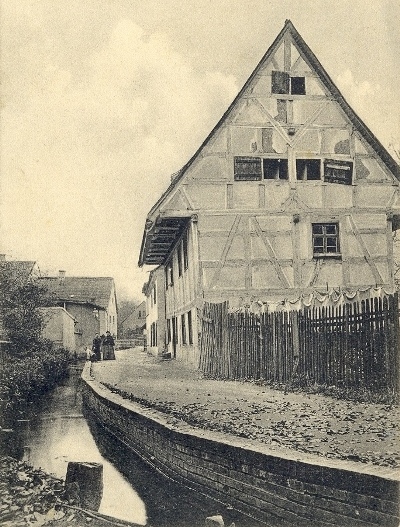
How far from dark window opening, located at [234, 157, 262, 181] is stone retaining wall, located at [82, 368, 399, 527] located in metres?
9.54

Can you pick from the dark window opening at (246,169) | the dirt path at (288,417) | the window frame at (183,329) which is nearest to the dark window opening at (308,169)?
the dark window opening at (246,169)

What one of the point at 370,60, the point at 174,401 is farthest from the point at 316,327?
the point at 370,60

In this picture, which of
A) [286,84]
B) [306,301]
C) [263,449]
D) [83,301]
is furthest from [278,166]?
[83,301]

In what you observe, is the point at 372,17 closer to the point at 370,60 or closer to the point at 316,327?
the point at 370,60

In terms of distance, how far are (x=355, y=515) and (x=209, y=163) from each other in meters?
12.3

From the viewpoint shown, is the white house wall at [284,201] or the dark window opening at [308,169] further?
the dark window opening at [308,169]

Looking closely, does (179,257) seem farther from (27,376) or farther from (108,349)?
(108,349)

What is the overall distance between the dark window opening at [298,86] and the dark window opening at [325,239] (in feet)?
12.7

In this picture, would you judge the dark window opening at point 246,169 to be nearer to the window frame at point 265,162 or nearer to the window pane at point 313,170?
the window frame at point 265,162

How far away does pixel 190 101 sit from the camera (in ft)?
34.9

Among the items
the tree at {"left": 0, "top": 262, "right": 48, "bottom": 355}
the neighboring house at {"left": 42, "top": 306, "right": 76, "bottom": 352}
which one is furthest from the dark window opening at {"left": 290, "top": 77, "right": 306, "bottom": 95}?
the neighboring house at {"left": 42, "top": 306, "right": 76, "bottom": 352}

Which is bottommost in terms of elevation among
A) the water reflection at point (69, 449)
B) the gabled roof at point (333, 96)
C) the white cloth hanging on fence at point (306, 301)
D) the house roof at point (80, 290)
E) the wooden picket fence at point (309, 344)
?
the water reflection at point (69, 449)

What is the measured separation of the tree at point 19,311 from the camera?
1506 cm

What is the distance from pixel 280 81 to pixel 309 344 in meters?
8.63
